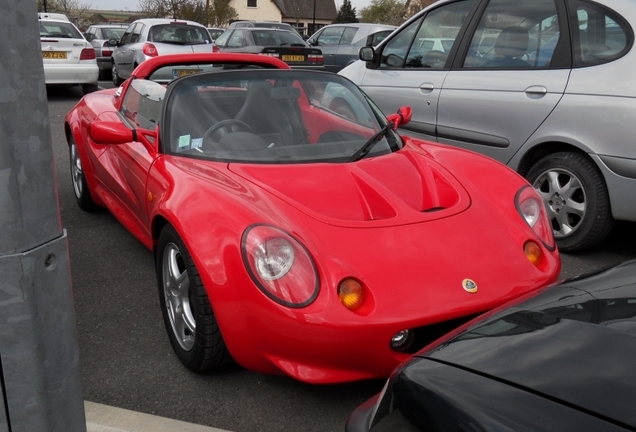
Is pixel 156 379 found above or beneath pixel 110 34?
beneath

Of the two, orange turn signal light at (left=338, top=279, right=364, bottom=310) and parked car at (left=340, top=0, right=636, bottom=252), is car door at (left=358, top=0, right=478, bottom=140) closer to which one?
parked car at (left=340, top=0, right=636, bottom=252)

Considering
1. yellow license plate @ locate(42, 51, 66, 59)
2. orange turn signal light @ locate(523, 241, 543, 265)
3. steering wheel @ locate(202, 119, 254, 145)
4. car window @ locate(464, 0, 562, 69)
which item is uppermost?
car window @ locate(464, 0, 562, 69)

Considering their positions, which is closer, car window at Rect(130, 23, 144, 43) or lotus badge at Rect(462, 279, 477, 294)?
lotus badge at Rect(462, 279, 477, 294)

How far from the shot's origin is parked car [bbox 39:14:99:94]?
12.0 metres

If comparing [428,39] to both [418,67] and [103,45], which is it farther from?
[103,45]

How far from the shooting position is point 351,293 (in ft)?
7.52

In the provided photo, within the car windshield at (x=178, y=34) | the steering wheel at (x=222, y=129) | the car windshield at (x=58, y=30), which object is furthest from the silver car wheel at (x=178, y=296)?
the car windshield at (x=178, y=34)

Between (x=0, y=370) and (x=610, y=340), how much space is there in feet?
4.78

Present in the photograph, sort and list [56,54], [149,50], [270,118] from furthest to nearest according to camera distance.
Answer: [149,50]
[56,54]
[270,118]

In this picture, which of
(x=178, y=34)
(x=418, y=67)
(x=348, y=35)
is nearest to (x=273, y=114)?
(x=418, y=67)

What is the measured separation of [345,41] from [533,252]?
12.8 m

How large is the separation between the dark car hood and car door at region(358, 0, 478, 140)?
355cm

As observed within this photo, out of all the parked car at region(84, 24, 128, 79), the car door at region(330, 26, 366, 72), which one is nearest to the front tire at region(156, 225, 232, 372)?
the car door at region(330, 26, 366, 72)

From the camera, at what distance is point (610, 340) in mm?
1434
